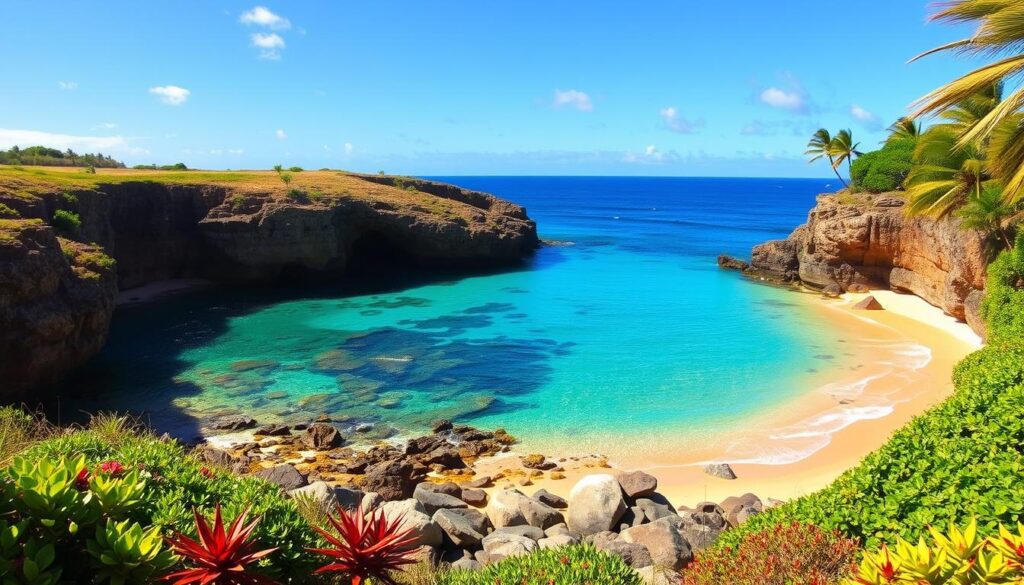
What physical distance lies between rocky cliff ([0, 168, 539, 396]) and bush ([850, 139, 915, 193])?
2415cm

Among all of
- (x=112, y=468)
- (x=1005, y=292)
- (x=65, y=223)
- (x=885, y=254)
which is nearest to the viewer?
(x=112, y=468)

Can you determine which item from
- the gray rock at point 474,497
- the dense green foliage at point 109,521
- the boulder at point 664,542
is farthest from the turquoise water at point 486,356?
the dense green foliage at point 109,521

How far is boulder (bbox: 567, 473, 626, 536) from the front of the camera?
38.3 ft

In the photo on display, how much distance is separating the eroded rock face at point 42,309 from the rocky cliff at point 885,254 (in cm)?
3212

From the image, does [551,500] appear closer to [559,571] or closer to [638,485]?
[638,485]

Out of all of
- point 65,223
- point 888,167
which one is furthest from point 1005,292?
point 65,223

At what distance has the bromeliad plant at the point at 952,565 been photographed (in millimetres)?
3949

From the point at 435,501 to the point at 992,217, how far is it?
22.2m

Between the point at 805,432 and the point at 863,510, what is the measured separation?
11337mm

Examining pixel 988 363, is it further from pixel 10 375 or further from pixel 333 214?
pixel 333 214

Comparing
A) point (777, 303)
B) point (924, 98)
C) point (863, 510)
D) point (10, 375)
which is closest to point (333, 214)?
point (10, 375)

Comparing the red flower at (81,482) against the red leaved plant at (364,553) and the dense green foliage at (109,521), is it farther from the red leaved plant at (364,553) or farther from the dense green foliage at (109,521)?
the red leaved plant at (364,553)

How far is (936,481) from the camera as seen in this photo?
6324 mm

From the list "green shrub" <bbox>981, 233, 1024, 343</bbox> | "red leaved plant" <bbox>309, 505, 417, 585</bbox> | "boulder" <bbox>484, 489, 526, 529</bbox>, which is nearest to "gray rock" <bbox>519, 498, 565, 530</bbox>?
"boulder" <bbox>484, 489, 526, 529</bbox>
